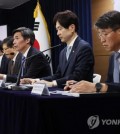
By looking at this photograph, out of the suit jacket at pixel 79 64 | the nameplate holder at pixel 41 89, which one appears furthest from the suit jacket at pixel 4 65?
the nameplate holder at pixel 41 89

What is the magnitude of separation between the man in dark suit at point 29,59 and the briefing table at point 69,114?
121 centimetres

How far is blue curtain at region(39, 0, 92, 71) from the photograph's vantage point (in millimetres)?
4695

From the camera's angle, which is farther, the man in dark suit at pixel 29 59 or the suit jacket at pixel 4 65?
the suit jacket at pixel 4 65

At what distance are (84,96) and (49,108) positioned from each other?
0.54 ft

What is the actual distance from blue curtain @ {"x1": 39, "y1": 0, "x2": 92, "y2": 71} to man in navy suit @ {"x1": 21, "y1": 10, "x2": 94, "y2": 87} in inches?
85.1

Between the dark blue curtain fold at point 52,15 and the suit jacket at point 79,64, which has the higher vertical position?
the dark blue curtain fold at point 52,15

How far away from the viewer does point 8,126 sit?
152 cm

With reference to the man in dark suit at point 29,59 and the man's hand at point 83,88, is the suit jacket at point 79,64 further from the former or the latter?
the man's hand at point 83,88

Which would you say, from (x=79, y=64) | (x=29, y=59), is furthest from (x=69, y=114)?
(x=29, y=59)

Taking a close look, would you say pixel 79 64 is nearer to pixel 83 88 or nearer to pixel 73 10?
pixel 83 88

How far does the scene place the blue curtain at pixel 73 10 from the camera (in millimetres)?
4695

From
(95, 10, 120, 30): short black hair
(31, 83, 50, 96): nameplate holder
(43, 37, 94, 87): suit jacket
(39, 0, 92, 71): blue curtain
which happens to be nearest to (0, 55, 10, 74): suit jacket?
(39, 0, 92, 71): blue curtain

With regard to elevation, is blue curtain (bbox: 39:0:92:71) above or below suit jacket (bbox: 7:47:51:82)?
above

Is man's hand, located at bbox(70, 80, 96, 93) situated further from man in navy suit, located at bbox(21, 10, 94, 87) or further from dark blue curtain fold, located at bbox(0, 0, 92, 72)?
dark blue curtain fold, located at bbox(0, 0, 92, 72)
